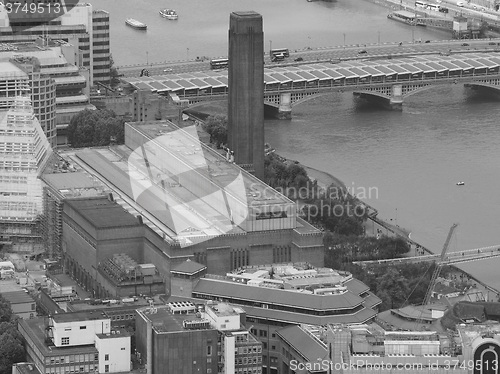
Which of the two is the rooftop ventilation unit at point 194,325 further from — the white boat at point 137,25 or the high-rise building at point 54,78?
the white boat at point 137,25

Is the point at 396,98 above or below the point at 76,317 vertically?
below

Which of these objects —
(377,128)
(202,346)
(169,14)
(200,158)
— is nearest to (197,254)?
(200,158)

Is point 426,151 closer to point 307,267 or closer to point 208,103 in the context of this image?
point 208,103

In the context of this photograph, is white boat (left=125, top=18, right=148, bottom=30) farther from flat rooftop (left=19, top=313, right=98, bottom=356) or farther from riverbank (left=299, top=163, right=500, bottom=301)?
flat rooftop (left=19, top=313, right=98, bottom=356)

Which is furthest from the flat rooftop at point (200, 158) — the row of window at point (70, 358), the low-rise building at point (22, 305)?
the row of window at point (70, 358)

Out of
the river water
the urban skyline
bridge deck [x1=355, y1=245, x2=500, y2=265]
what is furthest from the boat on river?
bridge deck [x1=355, y1=245, x2=500, y2=265]

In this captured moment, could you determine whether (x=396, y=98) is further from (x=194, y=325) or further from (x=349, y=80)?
(x=194, y=325)

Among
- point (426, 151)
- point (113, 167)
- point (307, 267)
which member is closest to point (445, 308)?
point (307, 267)
